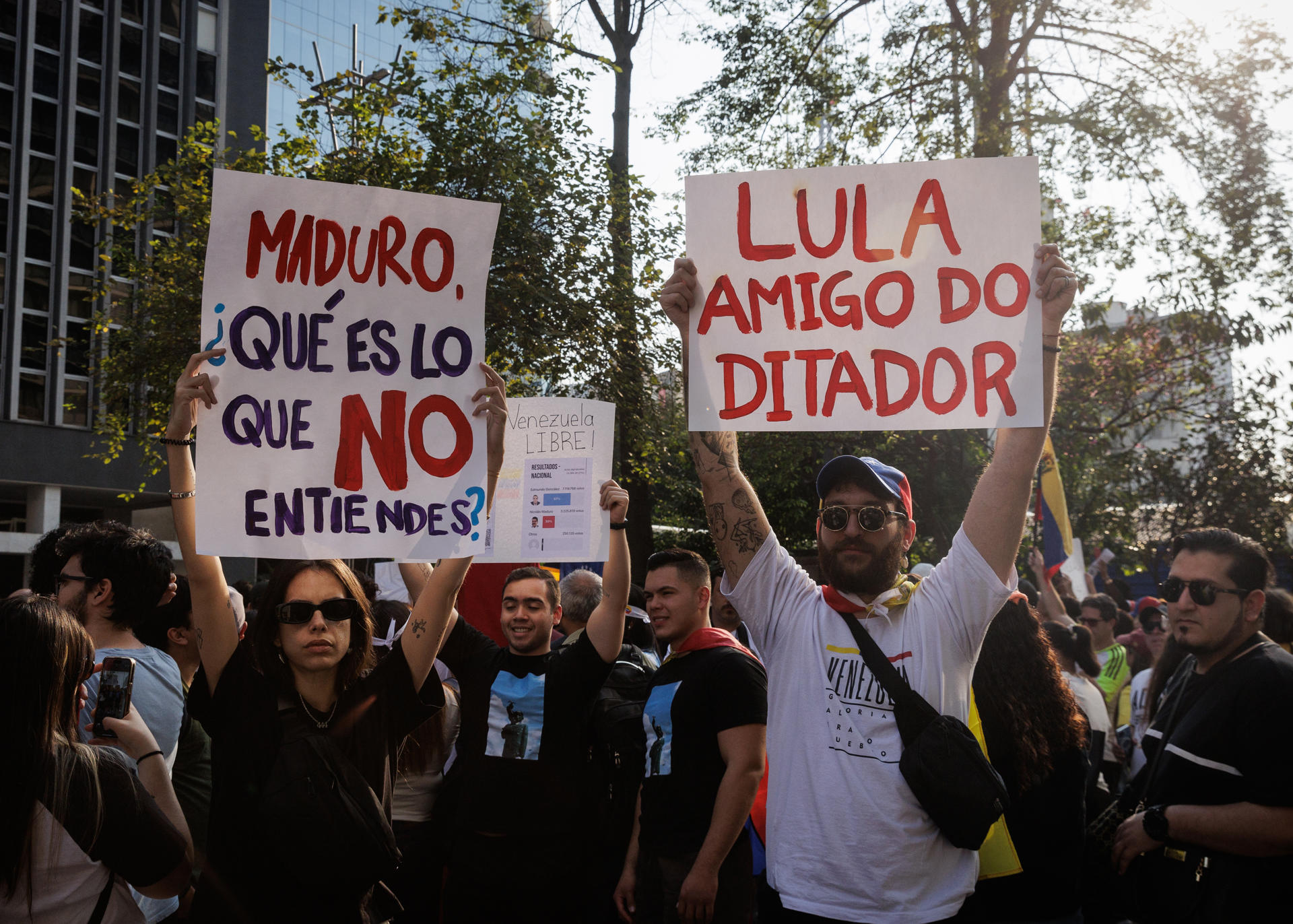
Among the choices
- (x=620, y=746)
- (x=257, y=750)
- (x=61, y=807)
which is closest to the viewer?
(x=61, y=807)

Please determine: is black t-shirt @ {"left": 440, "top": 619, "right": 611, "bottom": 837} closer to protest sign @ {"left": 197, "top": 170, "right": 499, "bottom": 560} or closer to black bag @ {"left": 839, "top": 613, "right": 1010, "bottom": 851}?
protest sign @ {"left": 197, "top": 170, "right": 499, "bottom": 560}

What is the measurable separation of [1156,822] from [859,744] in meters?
1.10

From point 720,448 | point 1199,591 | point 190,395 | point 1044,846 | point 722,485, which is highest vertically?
point 190,395

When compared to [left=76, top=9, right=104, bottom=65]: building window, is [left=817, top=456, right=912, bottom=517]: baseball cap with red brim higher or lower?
lower

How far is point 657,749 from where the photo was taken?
4.24m

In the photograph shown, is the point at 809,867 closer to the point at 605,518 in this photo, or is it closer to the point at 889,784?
the point at 889,784

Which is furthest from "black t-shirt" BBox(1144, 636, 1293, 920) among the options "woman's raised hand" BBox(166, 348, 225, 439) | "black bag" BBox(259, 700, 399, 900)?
"woman's raised hand" BBox(166, 348, 225, 439)

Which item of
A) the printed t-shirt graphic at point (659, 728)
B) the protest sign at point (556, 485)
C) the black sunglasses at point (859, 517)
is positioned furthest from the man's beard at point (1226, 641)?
the protest sign at point (556, 485)

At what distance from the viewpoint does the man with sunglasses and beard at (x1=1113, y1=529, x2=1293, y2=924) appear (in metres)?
3.00

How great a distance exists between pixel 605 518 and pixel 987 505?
2.96 m

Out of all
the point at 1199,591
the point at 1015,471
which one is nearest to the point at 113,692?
A: the point at 1015,471

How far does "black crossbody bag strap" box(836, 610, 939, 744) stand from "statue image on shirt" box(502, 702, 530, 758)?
1.96 metres

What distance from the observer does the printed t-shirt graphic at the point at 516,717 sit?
4305 mm

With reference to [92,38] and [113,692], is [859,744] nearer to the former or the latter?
[113,692]
